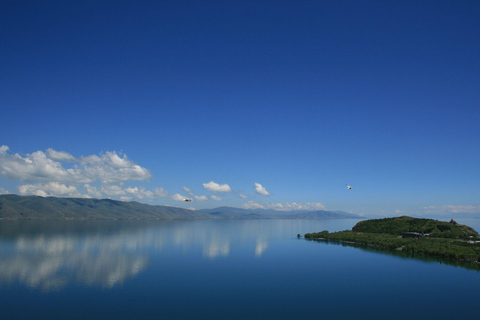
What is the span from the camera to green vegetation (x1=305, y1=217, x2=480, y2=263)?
6444 cm

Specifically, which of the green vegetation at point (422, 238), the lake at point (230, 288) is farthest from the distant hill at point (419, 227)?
the lake at point (230, 288)

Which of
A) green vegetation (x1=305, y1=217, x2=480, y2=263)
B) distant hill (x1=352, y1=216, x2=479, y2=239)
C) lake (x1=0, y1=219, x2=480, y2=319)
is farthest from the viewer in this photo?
distant hill (x1=352, y1=216, x2=479, y2=239)

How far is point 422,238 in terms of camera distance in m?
85.7

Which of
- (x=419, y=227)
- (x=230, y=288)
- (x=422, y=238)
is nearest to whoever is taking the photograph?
(x=230, y=288)

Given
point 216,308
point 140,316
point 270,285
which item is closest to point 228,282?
point 270,285

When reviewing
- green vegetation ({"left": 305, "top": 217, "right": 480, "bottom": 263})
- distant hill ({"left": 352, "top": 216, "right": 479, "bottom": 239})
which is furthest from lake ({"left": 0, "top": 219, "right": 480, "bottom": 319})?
distant hill ({"left": 352, "top": 216, "right": 479, "bottom": 239})

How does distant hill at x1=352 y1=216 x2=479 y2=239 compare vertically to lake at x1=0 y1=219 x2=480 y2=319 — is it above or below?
above

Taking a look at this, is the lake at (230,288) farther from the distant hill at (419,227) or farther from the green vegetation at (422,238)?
the distant hill at (419,227)

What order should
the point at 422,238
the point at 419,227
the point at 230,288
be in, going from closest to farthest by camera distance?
the point at 230,288, the point at 422,238, the point at 419,227

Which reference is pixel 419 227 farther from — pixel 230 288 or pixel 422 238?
pixel 230 288

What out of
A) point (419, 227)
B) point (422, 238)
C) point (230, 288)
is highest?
point (419, 227)

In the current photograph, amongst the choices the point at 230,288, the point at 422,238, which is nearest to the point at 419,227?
the point at 422,238

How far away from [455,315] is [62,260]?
2640 inches

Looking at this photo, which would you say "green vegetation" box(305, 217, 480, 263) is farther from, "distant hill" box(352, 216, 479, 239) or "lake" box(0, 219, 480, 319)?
"lake" box(0, 219, 480, 319)
